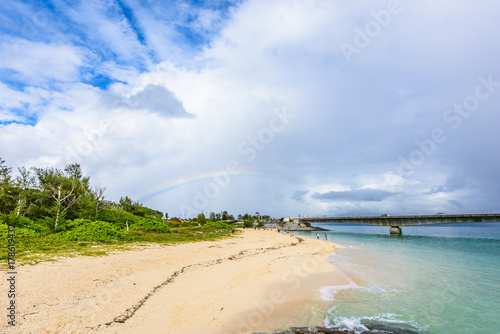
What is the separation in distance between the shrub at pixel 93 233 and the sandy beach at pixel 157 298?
11781mm

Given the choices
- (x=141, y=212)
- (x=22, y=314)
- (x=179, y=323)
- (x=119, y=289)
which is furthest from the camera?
(x=141, y=212)

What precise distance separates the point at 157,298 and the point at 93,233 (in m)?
23.1

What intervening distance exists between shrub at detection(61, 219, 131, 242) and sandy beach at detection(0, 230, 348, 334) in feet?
38.7

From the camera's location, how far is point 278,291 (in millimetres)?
15391

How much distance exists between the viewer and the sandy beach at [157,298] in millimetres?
9039

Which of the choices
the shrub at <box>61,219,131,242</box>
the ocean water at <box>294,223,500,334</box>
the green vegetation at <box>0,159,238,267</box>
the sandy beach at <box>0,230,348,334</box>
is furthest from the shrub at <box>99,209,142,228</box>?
the ocean water at <box>294,223,500,334</box>

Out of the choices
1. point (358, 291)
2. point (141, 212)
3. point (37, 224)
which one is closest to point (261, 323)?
point (358, 291)

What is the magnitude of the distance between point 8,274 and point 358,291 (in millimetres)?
22407

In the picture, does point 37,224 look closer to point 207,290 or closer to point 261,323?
point 207,290

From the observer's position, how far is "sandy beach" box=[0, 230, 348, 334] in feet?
29.7

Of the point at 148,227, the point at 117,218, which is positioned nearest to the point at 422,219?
the point at 148,227

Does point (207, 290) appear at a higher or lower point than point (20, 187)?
lower

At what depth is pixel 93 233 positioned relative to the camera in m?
28.9

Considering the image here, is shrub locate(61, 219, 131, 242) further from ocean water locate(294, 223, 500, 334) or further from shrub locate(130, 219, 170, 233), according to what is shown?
ocean water locate(294, 223, 500, 334)
